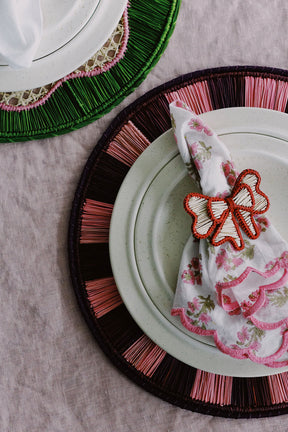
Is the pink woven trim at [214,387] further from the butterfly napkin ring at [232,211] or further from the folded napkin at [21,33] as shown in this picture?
the folded napkin at [21,33]

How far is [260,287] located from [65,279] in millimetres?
333

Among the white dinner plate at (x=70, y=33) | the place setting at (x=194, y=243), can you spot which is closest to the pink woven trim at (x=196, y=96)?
the place setting at (x=194, y=243)

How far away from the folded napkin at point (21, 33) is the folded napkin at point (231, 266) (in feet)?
0.79

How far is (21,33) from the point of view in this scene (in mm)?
564

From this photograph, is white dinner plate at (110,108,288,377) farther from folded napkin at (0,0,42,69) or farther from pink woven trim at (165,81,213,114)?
folded napkin at (0,0,42,69)

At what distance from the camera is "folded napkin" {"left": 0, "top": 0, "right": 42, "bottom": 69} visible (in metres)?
0.56

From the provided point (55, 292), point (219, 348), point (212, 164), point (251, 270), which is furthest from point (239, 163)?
point (55, 292)

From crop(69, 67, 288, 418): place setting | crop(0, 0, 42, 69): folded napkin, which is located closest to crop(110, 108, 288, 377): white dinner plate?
crop(69, 67, 288, 418): place setting

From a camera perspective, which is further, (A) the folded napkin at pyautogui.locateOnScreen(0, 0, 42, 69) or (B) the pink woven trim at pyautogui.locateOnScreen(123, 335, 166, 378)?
(B) the pink woven trim at pyautogui.locateOnScreen(123, 335, 166, 378)

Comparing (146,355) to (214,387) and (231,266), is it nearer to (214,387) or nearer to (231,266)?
(214,387)

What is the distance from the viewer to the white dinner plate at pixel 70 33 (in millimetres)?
596

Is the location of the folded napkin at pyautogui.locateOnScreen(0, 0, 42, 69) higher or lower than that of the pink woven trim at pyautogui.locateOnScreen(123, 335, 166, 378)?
higher

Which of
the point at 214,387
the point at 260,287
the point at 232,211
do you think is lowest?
the point at 214,387

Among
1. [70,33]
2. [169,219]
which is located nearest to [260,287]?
[169,219]
